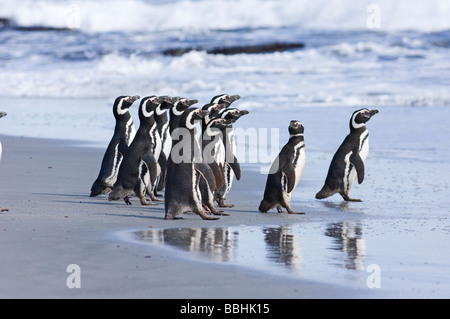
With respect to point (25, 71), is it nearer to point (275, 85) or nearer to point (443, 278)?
point (275, 85)

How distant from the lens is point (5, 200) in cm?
778

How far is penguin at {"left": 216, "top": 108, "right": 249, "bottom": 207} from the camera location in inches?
316

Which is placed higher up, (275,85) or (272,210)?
(275,85)

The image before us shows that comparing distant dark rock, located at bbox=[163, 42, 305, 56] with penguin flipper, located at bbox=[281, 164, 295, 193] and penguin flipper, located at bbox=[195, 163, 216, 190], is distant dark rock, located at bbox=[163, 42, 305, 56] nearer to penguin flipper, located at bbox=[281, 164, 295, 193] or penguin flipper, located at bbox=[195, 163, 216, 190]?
penguin flipper, located at bbox=[281, 164, 295, 193]

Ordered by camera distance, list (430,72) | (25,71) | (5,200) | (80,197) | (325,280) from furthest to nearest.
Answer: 1. (25,71)
2. (430,72)
3. (80,197)
4. (5,200)
5. (325,280)

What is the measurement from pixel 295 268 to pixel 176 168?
221 cm

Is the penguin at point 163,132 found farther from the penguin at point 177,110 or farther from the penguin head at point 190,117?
the penguin head at point 190,117

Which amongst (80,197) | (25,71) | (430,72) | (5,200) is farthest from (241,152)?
(25,71)

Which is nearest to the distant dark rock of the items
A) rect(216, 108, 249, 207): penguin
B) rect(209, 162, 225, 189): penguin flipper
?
rect(216, 108, 249, 207): penguin

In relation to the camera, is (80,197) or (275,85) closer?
(80,197)

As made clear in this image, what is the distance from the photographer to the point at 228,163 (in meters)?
8.21

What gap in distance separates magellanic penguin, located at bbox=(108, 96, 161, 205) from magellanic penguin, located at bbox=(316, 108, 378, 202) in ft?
6.02

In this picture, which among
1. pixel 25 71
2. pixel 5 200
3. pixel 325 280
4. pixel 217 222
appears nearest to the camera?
pixel 325 280
